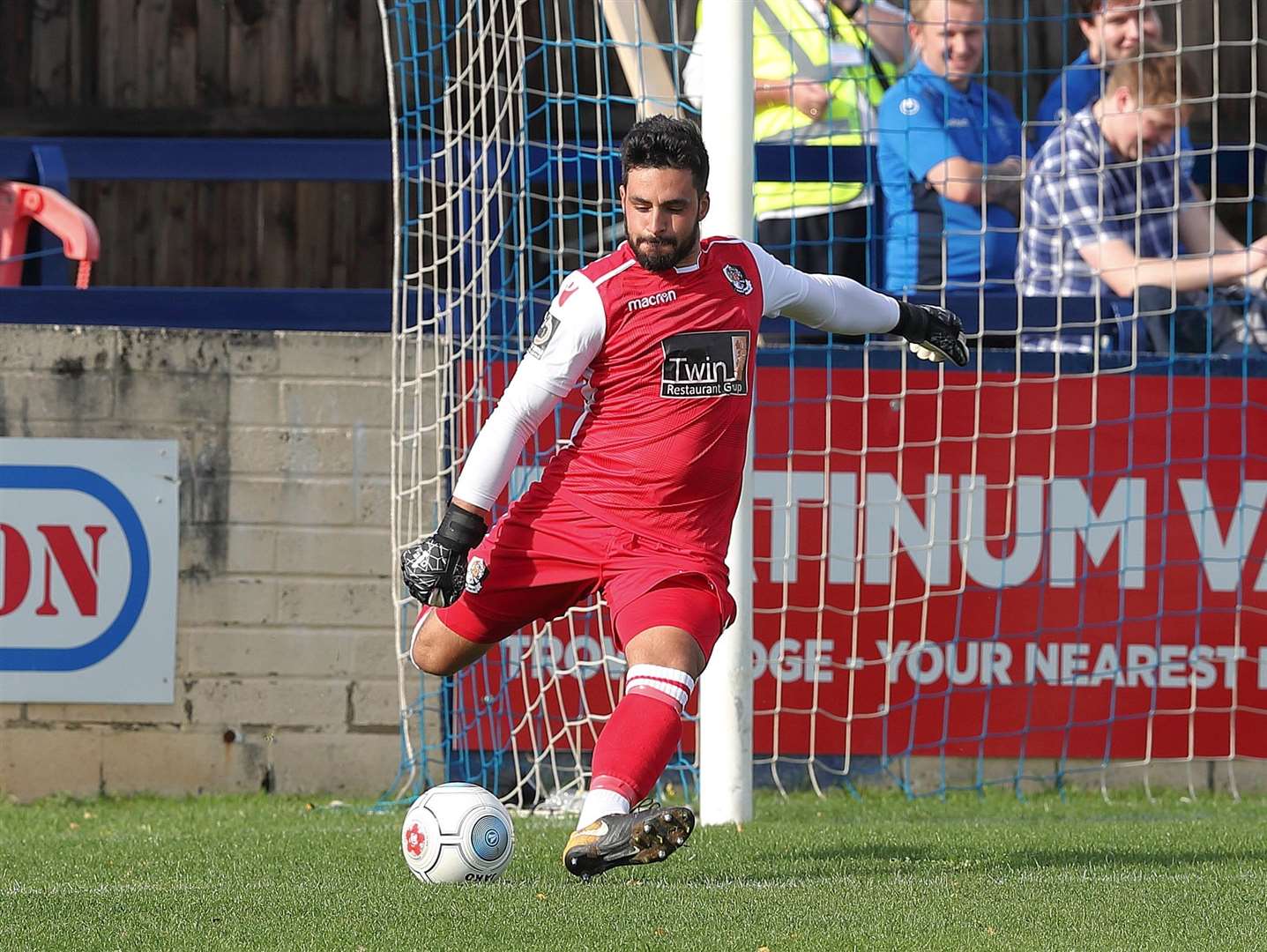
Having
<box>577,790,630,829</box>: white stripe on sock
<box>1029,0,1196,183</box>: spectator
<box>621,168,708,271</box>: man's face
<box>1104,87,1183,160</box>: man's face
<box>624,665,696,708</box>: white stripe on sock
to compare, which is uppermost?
<box>1029,0,1196,183</box>: spectator

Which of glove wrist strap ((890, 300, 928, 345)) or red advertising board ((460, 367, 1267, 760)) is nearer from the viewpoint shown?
glove wrist strap ((890, 300, 928, 345))

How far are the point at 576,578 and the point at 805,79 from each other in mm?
3621

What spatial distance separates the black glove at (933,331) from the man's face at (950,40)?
2800 millimetres

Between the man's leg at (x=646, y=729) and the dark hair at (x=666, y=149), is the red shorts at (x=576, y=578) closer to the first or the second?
the man's leg at (x=646, y=729)

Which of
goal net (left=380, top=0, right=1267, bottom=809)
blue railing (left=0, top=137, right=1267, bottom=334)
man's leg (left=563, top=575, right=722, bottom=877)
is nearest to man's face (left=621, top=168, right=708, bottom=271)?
man's leg (left=563, top=575, right=722, bottom=877)

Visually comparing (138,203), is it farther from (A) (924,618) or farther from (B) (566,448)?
(B) (566,448)

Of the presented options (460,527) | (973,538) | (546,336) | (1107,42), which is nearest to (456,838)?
(460,527)

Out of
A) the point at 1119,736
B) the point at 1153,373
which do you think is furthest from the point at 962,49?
the point at 1119,736

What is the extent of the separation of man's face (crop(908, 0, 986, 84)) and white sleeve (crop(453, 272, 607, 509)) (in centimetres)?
370

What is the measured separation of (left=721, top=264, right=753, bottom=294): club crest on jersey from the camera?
4949mm

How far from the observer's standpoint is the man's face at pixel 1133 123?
7.96 meters

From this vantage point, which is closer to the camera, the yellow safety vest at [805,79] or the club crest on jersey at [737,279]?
the club crest on jersey at [737,279]

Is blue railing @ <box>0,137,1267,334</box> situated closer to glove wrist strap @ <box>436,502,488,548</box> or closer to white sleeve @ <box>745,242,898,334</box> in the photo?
white sleeve @ <box>745,242,898,334</box>

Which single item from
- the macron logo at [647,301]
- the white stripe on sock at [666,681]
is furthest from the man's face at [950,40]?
the white stripe on sock at [666,681]
